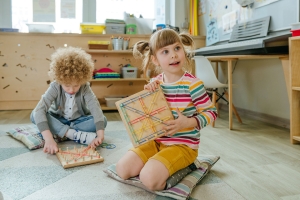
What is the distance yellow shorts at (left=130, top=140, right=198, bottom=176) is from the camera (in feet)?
3.45

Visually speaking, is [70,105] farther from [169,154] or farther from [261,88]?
[261,88]

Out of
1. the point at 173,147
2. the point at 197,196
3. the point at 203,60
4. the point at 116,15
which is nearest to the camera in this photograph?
the point at 197,196

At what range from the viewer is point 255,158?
4.74ft

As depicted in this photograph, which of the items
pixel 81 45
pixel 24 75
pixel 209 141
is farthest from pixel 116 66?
pixel 209 141

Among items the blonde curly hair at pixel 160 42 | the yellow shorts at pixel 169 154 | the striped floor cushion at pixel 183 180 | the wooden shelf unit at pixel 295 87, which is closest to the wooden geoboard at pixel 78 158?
the striped floor cushion at pixel 183 180

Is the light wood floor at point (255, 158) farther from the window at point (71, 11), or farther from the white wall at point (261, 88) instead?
the window at point (71, 11)

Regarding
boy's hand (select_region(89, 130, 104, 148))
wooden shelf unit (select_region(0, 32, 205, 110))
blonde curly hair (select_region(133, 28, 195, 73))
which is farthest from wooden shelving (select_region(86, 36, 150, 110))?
blonde curly hair (select_region(133, 28, 195, 73))

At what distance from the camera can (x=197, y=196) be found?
3.28ft

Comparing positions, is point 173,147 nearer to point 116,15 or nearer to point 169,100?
point 169,100

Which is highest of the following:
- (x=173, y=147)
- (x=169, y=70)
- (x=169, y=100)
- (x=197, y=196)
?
(x=169, y=70)

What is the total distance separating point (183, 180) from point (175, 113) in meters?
0.25

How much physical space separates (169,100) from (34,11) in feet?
9.99

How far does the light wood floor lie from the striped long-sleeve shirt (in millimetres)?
220

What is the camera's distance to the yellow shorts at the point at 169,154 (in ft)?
3.45
